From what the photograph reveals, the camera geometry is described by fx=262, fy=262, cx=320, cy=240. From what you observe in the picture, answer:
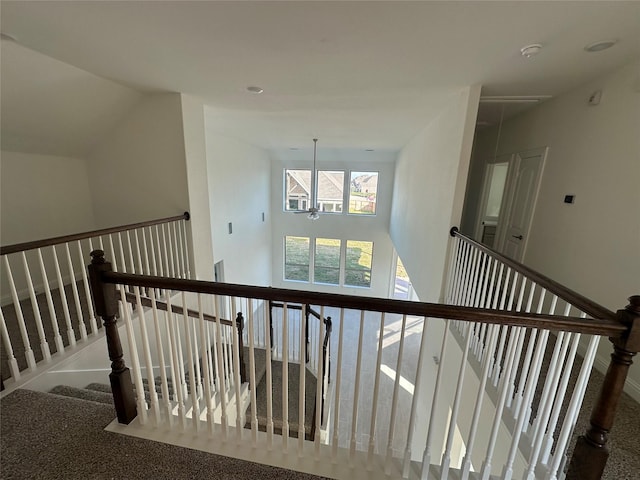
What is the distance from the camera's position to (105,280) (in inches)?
54.2

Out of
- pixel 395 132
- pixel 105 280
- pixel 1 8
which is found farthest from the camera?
pixel 395 132

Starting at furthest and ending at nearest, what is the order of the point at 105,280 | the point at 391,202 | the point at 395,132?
the point at 391,202 → the point at 395,132 → the point at 105,280

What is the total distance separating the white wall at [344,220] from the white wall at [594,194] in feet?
15.9

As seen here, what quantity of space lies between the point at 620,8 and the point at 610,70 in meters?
1.12

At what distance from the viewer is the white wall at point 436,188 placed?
2.73 m

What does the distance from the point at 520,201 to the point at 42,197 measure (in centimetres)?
641

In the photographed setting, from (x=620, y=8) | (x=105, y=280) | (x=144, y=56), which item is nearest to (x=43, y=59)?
(x=144, y=56)

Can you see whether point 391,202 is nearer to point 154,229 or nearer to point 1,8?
point 154,229

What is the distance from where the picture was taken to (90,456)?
135 centimetres

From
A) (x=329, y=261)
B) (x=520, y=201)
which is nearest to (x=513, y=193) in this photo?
A: (x=520, y=201)

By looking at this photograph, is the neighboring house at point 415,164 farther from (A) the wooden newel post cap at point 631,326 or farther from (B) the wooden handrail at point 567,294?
(A) the wooden newel post cap at point 631,326

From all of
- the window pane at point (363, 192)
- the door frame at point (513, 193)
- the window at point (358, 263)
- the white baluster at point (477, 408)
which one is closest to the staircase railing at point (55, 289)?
the white baluster at point (477, 408)

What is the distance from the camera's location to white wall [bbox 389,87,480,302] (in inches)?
107

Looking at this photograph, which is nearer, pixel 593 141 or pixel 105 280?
pixel 105 280
